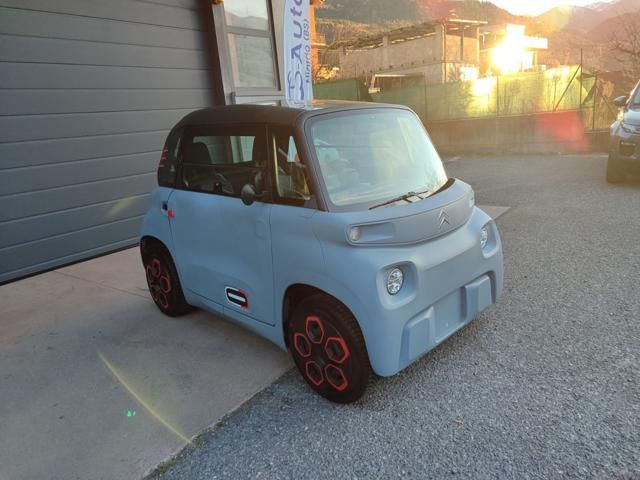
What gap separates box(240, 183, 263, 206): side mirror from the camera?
266 cm

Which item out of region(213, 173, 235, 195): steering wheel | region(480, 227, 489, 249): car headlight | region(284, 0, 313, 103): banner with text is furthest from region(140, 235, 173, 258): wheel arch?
region(284, 0, 313, 103): banner with text

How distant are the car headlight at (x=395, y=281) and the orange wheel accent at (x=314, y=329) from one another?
0.43 meters

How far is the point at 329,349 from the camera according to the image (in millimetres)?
2479

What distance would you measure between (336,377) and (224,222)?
1.17 meters

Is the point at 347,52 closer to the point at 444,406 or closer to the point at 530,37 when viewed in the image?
the point at 530,37

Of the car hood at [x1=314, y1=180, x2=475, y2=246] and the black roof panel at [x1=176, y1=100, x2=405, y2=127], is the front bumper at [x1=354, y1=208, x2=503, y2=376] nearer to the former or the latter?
the car hood at [x1=314, y1=180, x2=475, y2=246]

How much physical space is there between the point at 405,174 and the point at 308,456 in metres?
1.62

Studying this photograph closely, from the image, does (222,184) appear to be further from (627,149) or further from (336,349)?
(627,149)

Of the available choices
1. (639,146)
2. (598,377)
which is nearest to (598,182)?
(639,146)

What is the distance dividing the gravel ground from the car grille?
371 cm

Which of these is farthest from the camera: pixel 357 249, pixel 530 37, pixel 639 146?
pixel 530 37

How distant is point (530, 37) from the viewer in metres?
32.9

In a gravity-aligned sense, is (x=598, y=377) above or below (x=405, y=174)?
below

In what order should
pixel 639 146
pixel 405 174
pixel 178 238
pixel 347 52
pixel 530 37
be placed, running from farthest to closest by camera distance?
pixel 530 37, pixel 347 52, pixel 639 146, pixel 178 238, pixel 405 174
